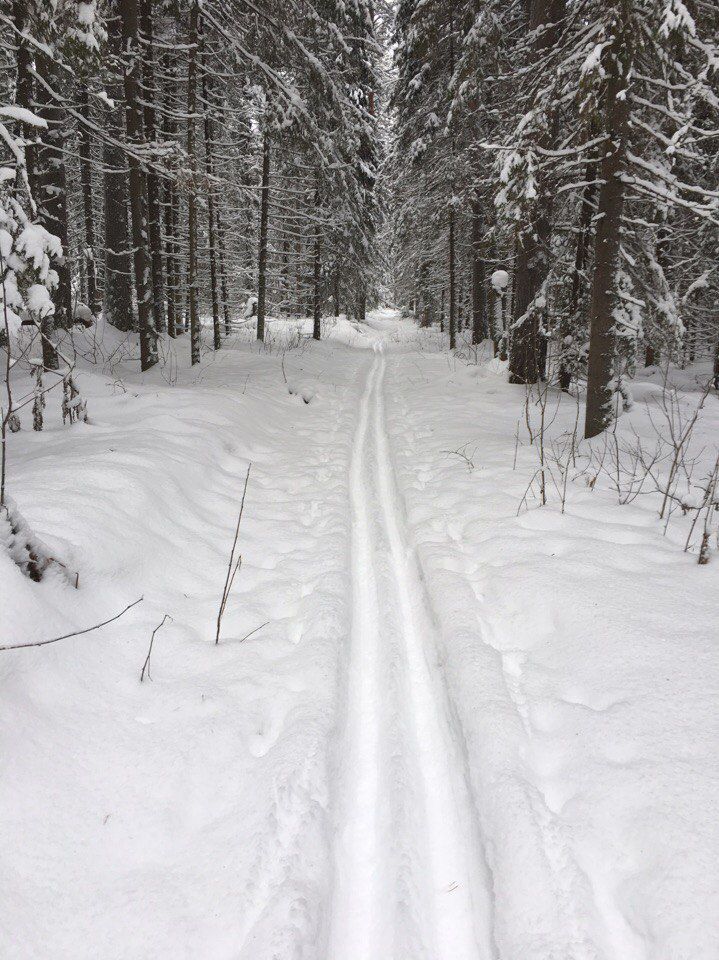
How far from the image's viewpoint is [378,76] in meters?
23.8

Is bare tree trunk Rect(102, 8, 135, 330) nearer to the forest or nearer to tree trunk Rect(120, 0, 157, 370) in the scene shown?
tree trunk Rect(120, 0, 157, 370)

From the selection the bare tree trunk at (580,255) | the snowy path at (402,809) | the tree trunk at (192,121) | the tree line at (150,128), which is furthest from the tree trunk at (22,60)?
the bare tree trunk at (580,255)

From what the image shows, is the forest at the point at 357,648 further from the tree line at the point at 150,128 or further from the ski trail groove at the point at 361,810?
the tree line at the point at 150,128

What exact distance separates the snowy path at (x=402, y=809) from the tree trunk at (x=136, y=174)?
26.8 feet

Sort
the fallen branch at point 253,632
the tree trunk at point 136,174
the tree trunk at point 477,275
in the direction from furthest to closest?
1. the tree trunk at point 477,275
2. the tree trunk at point 136,174
3. the fallen branch at point 253,632

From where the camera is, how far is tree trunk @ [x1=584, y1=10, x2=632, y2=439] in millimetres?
6484

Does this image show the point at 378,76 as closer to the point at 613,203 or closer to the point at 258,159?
the point at 258,159

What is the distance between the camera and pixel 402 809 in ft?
7.84

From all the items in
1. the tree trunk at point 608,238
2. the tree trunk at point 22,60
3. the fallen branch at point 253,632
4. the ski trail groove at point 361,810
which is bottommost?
the ski trail groove at point 361,810

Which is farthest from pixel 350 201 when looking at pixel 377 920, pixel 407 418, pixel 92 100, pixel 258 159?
pixel 377 920

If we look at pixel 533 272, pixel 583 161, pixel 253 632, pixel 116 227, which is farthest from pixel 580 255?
pixel 116 227

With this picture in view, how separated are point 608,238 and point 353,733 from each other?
735cm

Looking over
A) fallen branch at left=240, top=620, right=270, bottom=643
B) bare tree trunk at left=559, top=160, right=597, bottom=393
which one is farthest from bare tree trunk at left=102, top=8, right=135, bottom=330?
fallen branch at left=240, top=620, right=270, bottom=643

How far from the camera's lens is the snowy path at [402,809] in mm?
1950
